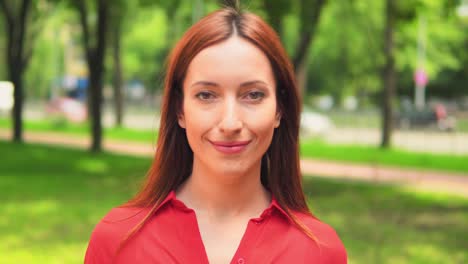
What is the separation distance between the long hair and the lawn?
21.5 ft

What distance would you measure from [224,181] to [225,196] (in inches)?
2.2

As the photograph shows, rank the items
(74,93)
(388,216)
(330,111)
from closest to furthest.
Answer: (388,216) → (330,111) → (74,93)

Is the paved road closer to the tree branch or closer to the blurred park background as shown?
the blurred park background

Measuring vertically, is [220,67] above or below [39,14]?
below

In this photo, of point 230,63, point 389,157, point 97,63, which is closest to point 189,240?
point 230,63

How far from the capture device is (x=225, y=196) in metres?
2.16

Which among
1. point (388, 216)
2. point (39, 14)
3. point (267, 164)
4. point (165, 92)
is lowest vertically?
point (388, 216)

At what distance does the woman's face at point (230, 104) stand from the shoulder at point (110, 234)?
247 mm

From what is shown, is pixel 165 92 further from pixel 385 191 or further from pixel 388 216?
pixel 385 191

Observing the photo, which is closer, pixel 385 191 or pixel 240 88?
pixel 240 88

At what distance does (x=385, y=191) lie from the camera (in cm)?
1506

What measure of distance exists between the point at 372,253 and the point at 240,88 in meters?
7.60

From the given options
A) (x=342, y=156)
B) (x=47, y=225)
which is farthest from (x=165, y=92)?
(x=342, y=156)

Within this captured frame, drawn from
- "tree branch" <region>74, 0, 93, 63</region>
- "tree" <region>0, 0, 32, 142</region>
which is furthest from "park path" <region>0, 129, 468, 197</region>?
"tree branch" <region>74, 0, 93, 63</region>
